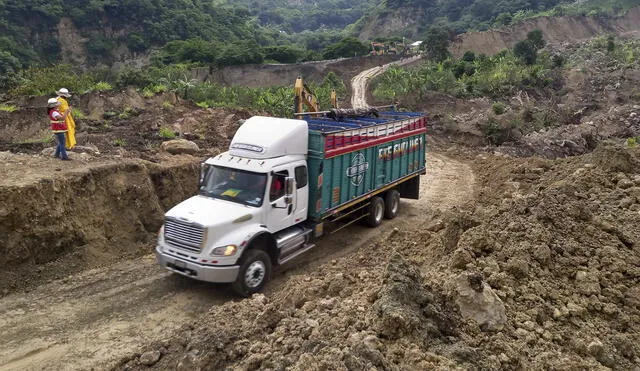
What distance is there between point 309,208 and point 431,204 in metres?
6.26

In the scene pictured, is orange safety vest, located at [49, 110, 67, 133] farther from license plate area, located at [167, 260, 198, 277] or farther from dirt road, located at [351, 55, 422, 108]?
dirt road, located at [351, 55, 422, 108]

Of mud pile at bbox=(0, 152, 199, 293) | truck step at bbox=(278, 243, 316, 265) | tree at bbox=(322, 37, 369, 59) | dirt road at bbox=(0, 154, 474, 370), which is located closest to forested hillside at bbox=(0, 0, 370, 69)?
tree at bbox=(322, 37, 369, 59)

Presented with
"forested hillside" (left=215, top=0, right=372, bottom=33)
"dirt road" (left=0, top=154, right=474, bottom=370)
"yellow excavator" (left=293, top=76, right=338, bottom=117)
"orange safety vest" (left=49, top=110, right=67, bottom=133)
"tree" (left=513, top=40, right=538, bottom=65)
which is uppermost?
"forested hillside" (left=215, top=0, right=372, bottom=33)

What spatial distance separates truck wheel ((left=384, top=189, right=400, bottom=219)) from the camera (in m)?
13.5

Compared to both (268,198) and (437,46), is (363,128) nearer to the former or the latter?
(268,198)

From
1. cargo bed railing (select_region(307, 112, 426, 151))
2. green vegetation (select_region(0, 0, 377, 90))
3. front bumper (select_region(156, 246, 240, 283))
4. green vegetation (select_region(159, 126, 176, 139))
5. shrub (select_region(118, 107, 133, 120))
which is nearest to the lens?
front bumper (select_region(156, 246, 240, 283))

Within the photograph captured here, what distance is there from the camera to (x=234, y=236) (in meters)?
8.51

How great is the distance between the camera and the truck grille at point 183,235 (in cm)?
834

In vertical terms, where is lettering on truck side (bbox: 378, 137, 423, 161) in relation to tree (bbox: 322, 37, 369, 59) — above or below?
below

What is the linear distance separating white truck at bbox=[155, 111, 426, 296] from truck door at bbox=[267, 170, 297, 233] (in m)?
0.02

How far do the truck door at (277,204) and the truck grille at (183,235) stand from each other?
1.43 m

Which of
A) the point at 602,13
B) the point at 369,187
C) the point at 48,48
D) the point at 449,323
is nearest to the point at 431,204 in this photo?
the point at 369,187

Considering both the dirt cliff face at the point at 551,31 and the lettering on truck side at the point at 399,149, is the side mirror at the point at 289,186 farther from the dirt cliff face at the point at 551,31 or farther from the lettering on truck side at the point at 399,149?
the dirt cliff face at the point at 551,31

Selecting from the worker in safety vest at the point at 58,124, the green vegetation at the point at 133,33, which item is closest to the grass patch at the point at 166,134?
the worker in safety vest at the point at 58,124
